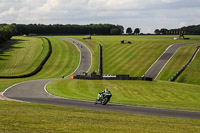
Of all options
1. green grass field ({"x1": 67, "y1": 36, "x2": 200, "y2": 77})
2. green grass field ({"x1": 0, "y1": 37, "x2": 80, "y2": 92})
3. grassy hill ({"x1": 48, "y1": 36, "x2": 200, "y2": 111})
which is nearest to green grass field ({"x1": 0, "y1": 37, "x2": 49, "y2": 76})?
green grass field ({"x1": 0, "y1": 37, "x2": 80, "y2": 92})

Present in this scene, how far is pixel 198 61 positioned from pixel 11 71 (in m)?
52.2

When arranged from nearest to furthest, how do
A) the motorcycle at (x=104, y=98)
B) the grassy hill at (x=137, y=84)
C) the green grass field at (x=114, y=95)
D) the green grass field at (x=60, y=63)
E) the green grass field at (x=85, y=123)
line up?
1. the green grass field at (x=85, y=123)
2. the green grass field at (x=114, y=95)
3. the motorcycle at (x=104, y=98)
4. the grassy hill at (x=137, y=84)
5. the green grass field at (x=60, y=63)

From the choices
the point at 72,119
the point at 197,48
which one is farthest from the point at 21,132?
the point at 197,48

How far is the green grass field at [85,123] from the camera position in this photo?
1808 centimetres

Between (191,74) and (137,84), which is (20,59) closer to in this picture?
(191,74)

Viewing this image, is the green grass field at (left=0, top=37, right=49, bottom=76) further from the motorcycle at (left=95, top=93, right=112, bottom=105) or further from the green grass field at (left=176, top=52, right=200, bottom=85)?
the motorcycle at (left=95, top=93, right=112, bottom=105)

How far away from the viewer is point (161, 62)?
98.5 meters

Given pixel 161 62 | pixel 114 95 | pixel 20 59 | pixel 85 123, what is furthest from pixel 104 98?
pixel 20 59

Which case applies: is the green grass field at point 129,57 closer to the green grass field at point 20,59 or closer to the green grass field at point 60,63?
the green grass field at point 60,63

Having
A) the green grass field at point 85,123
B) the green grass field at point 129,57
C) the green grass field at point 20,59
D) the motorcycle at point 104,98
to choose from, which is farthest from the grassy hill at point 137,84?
the green grass field at point 20,59

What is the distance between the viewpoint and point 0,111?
22.7 metres

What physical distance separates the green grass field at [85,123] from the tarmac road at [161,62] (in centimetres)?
6077

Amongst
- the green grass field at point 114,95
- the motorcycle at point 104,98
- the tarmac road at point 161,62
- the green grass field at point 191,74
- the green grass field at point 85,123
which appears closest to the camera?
the green grass field at point 85,123

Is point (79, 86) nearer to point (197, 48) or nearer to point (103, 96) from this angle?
point (103, 96)
